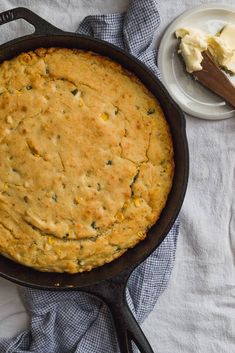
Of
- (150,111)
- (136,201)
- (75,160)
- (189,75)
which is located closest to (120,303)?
(136,201)

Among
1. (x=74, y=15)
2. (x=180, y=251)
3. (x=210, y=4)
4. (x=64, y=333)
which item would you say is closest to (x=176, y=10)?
(x=210, y=4)

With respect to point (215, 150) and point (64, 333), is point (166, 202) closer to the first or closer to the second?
point (215, 150)

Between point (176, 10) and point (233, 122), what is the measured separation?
390 mm

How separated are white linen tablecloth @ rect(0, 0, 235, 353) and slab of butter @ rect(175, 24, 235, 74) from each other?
10 cm

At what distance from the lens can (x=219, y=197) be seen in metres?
1.85

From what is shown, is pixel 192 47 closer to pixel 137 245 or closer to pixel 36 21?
pixel 36 21

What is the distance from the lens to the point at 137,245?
1634 millimetres

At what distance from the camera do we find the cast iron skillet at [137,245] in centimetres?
158

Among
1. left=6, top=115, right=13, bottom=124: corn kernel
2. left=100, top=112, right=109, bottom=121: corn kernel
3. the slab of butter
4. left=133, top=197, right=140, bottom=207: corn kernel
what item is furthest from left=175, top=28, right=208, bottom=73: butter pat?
left=6, top=115, right=13, bottom=124: corn kernel

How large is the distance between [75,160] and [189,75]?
1.64 feet

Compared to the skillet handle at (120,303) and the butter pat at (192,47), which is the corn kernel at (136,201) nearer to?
the skillet handle at (120,303)

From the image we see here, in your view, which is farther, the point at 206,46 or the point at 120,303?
the point at 206,46

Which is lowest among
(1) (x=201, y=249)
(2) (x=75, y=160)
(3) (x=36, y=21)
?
(1) (x=201, y=249)

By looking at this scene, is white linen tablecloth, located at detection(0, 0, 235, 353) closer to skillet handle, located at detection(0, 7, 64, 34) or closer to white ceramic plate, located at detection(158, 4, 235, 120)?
white ceramic plate, located at detection(158, 4, 235, 120)
